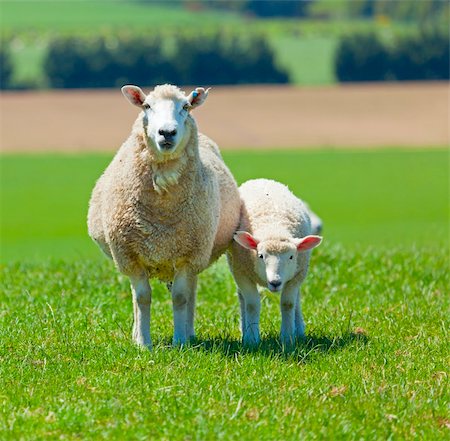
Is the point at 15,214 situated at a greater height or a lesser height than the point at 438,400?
lesser

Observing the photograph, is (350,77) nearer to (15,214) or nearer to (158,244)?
(15,214)

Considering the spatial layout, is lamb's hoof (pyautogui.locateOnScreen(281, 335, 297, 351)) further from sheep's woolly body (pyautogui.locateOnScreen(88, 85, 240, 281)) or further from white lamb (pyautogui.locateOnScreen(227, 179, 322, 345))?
sheep's woolly body (pyautogui.locateOnScreen(88, 85, 240, 281))

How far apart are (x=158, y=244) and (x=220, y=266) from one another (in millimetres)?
3563

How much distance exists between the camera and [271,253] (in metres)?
7.69

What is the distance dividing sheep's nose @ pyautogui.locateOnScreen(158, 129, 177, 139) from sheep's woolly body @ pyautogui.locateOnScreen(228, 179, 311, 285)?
106 centimetres

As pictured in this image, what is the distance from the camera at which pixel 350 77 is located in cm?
7025

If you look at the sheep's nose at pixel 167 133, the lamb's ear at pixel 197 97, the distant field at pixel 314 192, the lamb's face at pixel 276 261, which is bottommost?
the distant field at pixel 314 192

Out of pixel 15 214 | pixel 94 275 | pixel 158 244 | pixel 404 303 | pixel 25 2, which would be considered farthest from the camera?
pixel 25 2

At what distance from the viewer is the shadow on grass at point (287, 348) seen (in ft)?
24.2

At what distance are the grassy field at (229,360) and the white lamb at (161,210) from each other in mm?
470

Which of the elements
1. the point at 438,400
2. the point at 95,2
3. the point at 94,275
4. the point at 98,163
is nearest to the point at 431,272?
the point at 94,275

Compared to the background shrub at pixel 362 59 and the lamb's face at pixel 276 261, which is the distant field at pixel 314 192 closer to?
the lamb's face at pixel 276 261

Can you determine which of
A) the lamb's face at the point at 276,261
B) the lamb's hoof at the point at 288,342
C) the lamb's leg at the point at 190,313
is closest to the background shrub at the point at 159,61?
the lamb's leg at the point at 190,313

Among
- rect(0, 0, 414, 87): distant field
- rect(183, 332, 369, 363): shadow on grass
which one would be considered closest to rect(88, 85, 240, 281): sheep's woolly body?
rect(183, 332, 369, 363): shadow on grass
